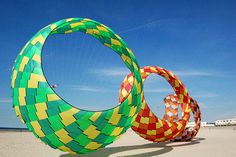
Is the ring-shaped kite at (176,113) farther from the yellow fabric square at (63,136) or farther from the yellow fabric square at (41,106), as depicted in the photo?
the yellow fabric square at (41,106)

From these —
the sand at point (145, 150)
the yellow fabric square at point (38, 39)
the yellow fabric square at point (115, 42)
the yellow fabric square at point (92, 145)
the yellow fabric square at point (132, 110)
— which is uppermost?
the yellow fabric square at point (115, 42)

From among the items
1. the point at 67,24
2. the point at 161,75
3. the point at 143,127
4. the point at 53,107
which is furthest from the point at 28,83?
the point at 161,75

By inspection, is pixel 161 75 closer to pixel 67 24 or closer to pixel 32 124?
pixel 67 24

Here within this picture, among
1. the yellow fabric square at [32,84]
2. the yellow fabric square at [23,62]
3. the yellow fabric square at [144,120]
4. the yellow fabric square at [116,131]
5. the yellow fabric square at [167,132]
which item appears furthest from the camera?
the yellow fabric square at [167,132]

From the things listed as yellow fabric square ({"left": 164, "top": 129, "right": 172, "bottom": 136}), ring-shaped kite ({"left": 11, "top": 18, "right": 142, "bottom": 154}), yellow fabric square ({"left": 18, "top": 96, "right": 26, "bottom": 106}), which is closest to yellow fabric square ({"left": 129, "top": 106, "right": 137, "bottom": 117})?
ring-shaped kite ({"left": 11, "top": 18, "right": 142, "bottom": 154})

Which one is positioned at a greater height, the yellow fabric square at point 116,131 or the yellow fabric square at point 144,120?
the yellow fabric square at point 144,120

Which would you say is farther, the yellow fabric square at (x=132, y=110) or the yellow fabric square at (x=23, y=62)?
the yellow fabric square at (x=132, y=110)

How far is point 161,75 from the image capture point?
13.6 metres

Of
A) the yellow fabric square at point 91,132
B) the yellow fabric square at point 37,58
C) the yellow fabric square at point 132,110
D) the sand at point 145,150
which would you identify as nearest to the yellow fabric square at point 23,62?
the yellow fabric square at point 37,58

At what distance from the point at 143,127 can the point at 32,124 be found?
18.1 ft

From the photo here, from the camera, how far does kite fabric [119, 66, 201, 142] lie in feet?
38.0

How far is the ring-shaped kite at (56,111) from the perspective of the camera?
686 centimetres

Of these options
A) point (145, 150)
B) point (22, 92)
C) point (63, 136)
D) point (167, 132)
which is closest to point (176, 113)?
point (167, 132)

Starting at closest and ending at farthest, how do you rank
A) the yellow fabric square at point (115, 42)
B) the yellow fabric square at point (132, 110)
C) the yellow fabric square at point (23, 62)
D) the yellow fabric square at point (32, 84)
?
the yellow fabric square at point (32, 84), the yellow fabric square at point (23, 62), the yellow fabric square at point (132, 110), the yellow fabric square at point (115, 42)
